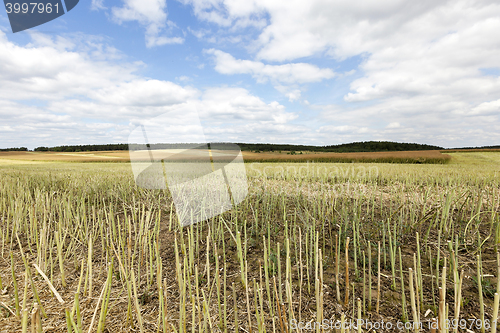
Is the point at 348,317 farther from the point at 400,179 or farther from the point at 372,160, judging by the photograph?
the point at 372,160

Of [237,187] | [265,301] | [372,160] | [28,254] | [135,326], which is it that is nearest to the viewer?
[135,326]

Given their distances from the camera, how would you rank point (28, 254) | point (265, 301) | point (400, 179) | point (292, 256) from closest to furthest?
point (265, 301) < point (292, 256) < point (28, 254) < point (400, 179)

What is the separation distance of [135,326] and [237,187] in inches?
149

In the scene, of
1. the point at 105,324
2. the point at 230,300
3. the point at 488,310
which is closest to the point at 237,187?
the point at 230,300

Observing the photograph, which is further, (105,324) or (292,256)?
(292,256)

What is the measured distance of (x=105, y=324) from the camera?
217 centimetres

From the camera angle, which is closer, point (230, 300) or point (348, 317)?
point (348, 317)

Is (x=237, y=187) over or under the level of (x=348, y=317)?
over

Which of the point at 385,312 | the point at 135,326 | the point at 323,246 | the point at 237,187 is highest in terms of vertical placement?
the point at 237,187

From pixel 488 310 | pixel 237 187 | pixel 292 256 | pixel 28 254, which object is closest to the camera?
pixel 488 310

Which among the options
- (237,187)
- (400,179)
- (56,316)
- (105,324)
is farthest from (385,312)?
(400,179)

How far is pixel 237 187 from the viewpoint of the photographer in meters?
5.74

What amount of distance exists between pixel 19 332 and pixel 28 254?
1.88 meters

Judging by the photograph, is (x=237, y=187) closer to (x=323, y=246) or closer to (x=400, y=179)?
(x=323, y=246)
